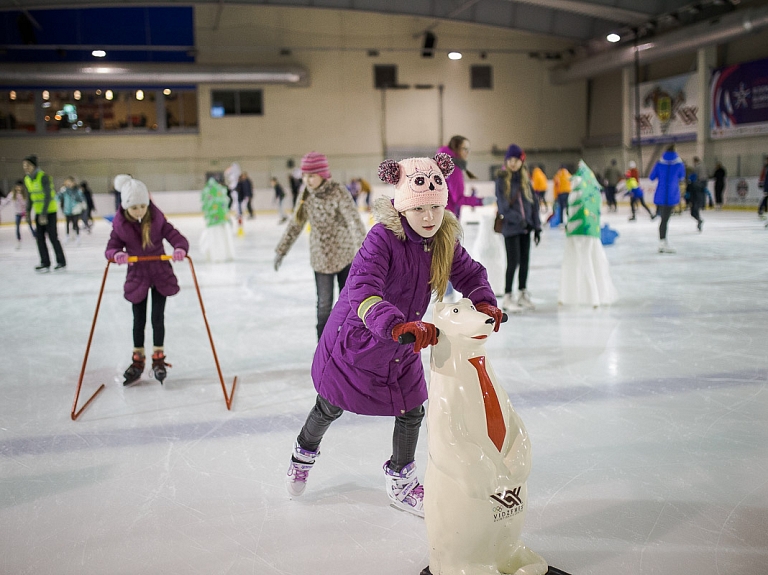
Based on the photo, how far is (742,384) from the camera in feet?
11.6

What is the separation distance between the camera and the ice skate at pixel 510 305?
5.55 metres

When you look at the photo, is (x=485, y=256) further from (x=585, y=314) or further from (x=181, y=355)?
(x=181, y=355)

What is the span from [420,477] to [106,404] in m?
1.85

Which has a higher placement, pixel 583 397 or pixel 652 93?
pixel 652 93

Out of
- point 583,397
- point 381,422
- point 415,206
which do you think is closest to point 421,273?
point 415,206

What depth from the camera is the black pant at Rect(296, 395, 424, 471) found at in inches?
86.2

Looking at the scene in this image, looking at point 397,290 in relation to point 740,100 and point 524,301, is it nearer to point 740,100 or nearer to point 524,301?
point 524,301

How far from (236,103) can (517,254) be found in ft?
66.0

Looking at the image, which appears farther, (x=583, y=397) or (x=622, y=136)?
(x=622, y=136)

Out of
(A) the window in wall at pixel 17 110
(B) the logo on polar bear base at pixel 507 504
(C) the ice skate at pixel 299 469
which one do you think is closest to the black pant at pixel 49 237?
(C) the ice skate at pixel 299 469

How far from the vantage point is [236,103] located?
23.6 m

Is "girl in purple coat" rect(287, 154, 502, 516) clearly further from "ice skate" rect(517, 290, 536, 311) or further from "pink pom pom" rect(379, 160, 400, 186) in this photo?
"ice skate" rect(517, 290, 536, 311)

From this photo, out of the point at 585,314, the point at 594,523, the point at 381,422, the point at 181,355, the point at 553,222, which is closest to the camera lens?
the point at 594,523

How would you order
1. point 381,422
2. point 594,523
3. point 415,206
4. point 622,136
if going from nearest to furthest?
point 415,206 → point 594,523 → point 381,422 → point 622,136
